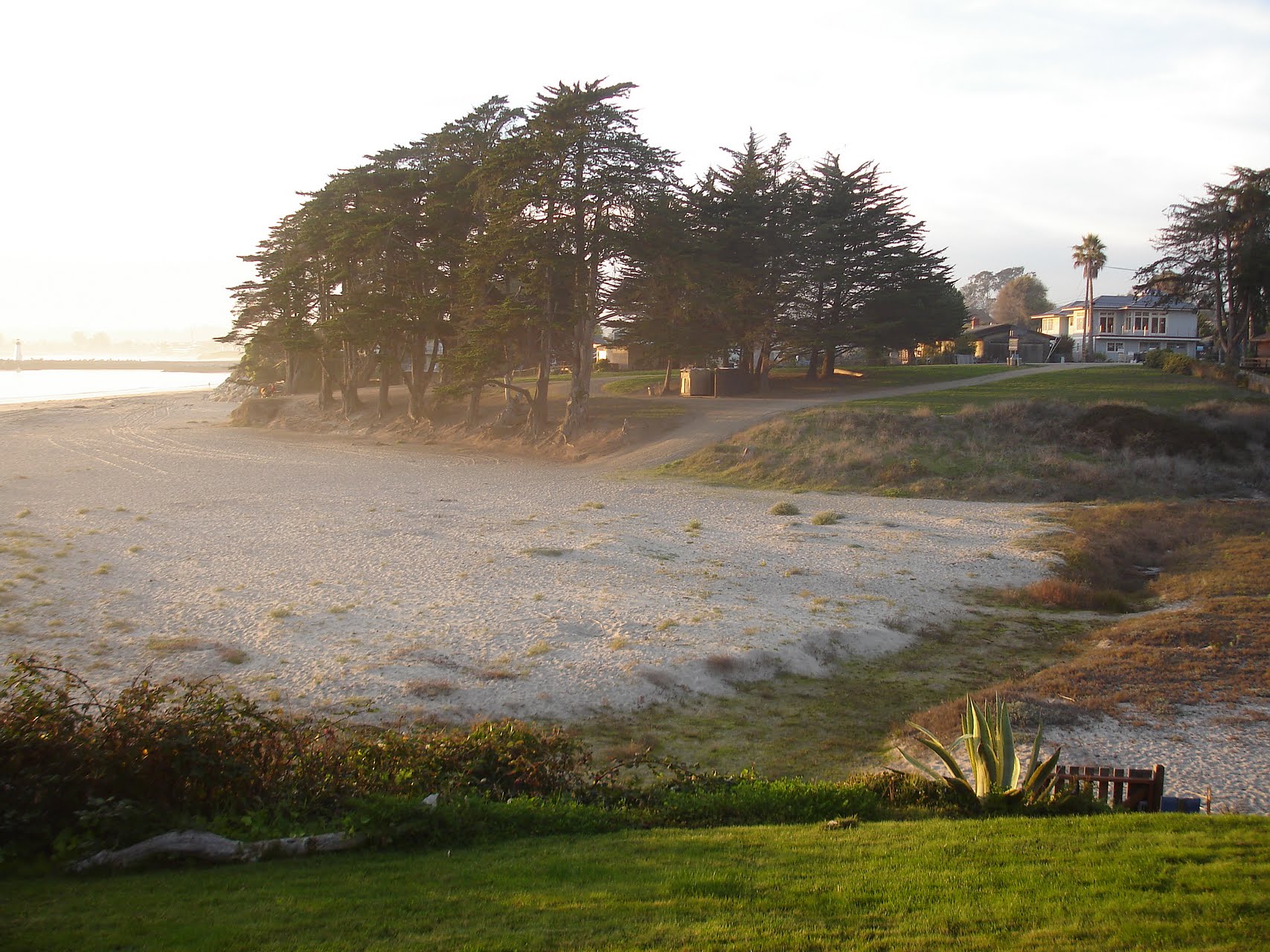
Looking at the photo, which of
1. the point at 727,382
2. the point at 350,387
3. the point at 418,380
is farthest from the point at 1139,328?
the point at 350,387

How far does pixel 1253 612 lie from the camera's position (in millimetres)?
13656

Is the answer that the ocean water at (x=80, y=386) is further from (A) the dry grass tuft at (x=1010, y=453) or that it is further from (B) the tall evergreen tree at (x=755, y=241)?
(A) the dry grass tuft at (x=1010, y=453)

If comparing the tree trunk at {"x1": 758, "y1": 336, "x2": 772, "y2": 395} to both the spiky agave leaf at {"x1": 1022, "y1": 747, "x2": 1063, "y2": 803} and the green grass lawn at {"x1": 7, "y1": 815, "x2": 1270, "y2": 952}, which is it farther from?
the green grass lawn at {"x1": 7, "y1": 815, "x2": 1270, "y2": 952}

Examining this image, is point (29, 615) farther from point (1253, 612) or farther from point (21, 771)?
point (1253, 612)

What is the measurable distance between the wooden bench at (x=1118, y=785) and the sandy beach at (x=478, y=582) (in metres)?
1.46

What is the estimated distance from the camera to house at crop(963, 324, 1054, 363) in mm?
66438

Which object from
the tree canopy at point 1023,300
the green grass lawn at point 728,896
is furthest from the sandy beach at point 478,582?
the tree canopy at point 1023,300

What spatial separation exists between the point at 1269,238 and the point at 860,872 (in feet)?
170

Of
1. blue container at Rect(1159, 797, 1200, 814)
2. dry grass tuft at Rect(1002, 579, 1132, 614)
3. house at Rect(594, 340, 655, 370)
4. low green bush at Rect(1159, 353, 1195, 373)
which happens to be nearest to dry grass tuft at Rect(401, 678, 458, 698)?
blue container at Rect(1159, 797, 1200, 814)

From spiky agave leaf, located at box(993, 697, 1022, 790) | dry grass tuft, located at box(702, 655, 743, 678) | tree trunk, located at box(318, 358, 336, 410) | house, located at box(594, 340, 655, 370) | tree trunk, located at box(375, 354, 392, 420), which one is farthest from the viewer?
house, located at box(594, 340, 655, 370)

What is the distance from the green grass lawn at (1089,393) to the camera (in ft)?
107

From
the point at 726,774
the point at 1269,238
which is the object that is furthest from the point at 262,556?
the point at 1269,238

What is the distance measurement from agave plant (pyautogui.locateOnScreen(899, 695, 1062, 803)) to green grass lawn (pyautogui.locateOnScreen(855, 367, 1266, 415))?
2515 centimetres

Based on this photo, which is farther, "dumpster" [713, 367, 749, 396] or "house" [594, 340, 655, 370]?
"house" [594, 340, 655, 370]
